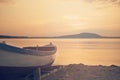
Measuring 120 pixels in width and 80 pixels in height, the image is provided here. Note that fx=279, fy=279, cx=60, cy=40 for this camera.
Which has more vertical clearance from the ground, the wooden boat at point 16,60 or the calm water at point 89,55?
the wooden boat at point 16,60

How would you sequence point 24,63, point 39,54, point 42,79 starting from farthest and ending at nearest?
point 39,54
point 24,63
point 42,79

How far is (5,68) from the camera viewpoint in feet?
35.6

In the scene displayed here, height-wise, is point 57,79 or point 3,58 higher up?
point 3,58

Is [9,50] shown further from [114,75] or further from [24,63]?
[114,75]

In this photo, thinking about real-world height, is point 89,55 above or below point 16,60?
below

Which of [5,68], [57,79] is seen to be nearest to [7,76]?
[5,68]

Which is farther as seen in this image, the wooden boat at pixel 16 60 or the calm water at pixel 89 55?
the calm water at pixel 89 55

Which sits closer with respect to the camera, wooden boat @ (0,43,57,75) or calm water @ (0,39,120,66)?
wooden boat @ (0,43,57,75)

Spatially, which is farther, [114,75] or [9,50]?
[114,75]

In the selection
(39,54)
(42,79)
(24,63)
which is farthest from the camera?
(39,54)

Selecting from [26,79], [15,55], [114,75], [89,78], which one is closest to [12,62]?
[15,55]

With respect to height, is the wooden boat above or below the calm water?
above

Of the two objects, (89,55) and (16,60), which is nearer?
(16,60)

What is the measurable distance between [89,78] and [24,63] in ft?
8.87
